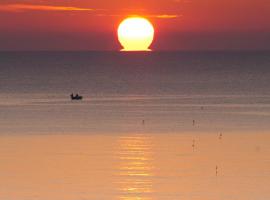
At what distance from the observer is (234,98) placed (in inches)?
3871

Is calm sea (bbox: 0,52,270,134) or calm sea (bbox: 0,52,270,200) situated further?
calm sea (bbox: 0,52,270,134)

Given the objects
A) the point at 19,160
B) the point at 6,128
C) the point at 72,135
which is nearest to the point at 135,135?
the point at 72,135

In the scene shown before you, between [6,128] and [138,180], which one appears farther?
[6,128]

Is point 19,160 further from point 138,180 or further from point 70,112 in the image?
point 70,112

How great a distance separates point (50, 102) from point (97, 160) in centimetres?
4447

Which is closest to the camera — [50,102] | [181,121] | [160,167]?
[160,167]

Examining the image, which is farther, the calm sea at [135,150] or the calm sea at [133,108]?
the calm sea at [133,108]

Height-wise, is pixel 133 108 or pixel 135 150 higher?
pixel 133 108

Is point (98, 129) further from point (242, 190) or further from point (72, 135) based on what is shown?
point (242, 190)

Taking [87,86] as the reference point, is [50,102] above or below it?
below

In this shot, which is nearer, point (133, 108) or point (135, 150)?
point (135, 150)

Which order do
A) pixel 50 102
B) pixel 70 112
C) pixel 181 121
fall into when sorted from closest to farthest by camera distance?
pixel 181 121, pixel 70 112, pixel 50 102

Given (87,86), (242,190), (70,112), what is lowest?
(242,190)

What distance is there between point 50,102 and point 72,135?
32456 millimetres
